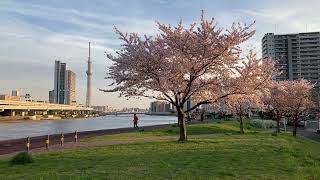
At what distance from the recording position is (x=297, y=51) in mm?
102625

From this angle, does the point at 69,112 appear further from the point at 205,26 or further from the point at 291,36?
the point at 205,26

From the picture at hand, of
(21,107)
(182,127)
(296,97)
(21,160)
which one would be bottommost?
(21,160)

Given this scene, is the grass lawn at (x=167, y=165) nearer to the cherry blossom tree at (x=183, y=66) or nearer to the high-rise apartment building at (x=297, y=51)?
the cherry blossom tree at (x=183, y=66)

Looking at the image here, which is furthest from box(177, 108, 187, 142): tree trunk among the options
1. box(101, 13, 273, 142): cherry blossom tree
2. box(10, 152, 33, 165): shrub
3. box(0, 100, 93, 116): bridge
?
box(0, 100, 93, 116): bridge

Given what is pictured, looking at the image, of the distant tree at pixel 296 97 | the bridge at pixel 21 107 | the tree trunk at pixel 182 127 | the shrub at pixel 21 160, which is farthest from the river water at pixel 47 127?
the distant tree at pixel 296 97

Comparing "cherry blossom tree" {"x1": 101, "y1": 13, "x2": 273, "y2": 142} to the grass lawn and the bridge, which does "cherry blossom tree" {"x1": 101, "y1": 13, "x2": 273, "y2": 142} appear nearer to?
the grass lawn

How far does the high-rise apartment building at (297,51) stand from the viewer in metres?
99.3

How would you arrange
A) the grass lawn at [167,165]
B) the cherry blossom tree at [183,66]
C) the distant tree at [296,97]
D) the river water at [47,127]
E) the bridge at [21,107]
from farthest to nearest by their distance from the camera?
the bridge at [21,107] < the river water at [47,127] < the distant tree at [296,97] < the cherry blossom tree at [183,66] < the grass lawn at [167,165]

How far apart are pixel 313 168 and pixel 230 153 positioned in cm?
413

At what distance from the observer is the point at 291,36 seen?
A: 101250 mm

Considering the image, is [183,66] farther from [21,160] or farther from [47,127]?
[47,127]

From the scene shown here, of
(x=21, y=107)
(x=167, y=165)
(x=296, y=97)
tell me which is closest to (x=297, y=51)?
(x=296, y=97)

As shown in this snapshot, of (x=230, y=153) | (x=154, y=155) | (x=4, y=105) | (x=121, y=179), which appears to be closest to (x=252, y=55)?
(x=230, y=153)

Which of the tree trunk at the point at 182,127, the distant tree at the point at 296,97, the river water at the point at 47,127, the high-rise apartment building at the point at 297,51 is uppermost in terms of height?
the high-rise apartment building at the point at 297,51
